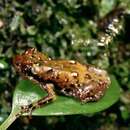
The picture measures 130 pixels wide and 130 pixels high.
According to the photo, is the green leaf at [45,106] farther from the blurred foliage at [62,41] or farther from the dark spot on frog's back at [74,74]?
the blurred foliage at [62,41]

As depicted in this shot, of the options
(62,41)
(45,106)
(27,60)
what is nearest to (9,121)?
(45,106)

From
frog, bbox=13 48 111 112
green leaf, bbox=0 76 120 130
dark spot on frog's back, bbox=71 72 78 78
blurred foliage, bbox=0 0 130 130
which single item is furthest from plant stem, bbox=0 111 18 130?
blurred foliage, bbox=0 0 130 130

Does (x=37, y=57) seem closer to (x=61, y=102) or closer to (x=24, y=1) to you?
(x=61, y=102)

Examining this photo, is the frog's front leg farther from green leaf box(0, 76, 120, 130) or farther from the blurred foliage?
the blurred foliage

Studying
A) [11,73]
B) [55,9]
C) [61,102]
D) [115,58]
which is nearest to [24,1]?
[55,9]

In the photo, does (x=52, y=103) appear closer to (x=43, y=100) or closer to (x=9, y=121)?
(x=43, y=100)

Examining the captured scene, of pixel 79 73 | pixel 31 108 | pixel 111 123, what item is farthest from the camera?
pixel 111 123

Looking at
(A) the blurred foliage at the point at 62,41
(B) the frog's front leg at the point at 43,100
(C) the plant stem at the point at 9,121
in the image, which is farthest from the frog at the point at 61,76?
(A) the blurred foliage at the point at 62,41

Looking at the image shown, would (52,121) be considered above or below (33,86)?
below
